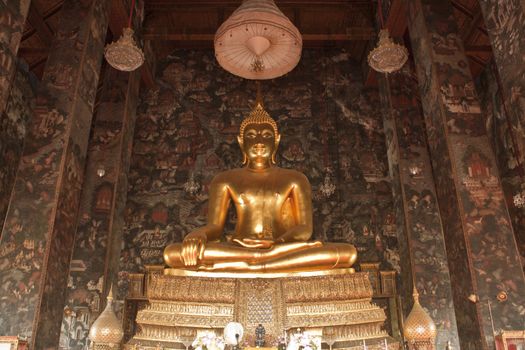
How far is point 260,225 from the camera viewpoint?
6.12m

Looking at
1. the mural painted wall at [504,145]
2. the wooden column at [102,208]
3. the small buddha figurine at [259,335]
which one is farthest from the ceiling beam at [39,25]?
the mural painted wall at [504,145]

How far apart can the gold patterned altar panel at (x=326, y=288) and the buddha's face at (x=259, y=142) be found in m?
2.14

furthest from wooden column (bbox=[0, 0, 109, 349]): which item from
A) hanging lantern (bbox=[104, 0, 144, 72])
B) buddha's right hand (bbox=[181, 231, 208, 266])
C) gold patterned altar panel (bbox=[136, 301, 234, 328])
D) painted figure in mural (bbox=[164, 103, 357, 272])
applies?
painted figure in mural (bbox=[164, 103, 357, 272])

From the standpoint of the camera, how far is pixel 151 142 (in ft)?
26.4

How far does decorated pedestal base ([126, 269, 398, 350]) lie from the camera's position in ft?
15.1

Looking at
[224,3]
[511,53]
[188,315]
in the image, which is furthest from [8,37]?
[224,3]

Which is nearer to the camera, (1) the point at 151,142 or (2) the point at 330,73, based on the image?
(1) the point at 151,142

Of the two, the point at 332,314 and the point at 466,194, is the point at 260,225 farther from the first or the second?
the point at 466,194

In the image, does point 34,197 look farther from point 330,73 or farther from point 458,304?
point 330,73

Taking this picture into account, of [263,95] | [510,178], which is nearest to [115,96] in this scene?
[263,95]

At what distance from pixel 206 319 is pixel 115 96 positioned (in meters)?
3.74

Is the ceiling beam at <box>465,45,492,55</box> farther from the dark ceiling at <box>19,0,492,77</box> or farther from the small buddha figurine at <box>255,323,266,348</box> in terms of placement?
the small buddha figurine at <box>255,323,266,348</box>

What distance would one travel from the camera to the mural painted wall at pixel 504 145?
281 inches

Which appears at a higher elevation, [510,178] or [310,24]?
[310,24]
